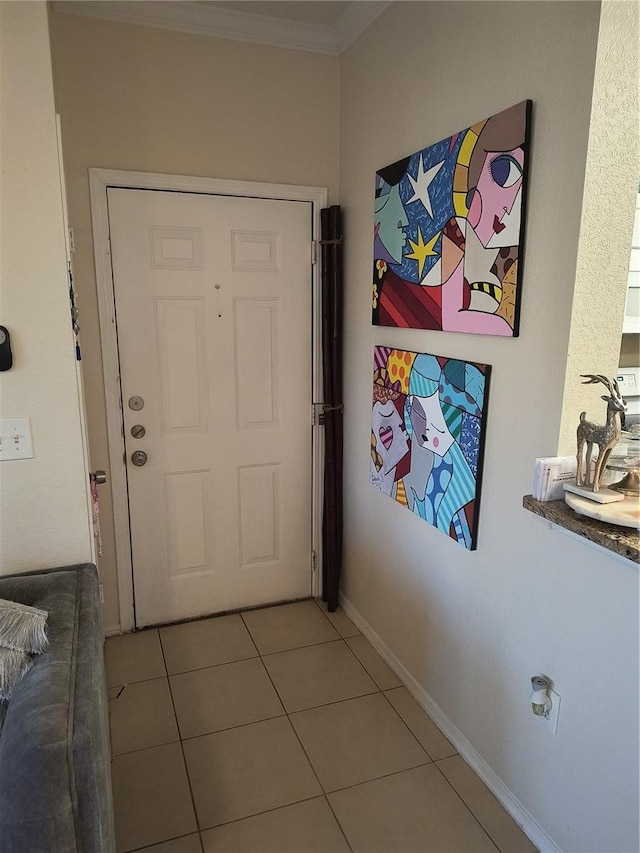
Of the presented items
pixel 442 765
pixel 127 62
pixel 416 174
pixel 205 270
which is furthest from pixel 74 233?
pixel 442 765

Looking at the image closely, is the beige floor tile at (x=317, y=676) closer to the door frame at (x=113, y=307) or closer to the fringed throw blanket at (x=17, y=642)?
the door frame at (x=113, y=307)

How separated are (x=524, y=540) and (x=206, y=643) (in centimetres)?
160

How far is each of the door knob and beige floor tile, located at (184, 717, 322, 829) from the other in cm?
113

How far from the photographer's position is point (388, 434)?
2.31 metres

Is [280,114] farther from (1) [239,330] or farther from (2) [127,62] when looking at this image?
(1) [239,330]

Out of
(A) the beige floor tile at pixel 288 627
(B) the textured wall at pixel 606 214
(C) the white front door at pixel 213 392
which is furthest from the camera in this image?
(A) the beige floor tile at pixel 288 627

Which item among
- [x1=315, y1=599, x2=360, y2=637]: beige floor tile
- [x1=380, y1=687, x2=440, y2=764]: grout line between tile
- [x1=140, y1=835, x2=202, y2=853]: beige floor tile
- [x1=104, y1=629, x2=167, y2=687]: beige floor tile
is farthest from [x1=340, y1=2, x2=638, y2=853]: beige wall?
[x1=104, y1=629, x2=167, y2=687]: beige floor tile

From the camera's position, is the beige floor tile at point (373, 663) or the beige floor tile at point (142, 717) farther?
the beige floor tile at point (373, 663)

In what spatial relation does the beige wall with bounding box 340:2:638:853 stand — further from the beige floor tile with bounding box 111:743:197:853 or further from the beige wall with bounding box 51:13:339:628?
the beige floor tile with bounding box 111:743:197:853

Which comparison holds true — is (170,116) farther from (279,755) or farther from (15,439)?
(279,755)

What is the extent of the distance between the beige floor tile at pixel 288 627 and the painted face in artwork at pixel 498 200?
187 centimetres

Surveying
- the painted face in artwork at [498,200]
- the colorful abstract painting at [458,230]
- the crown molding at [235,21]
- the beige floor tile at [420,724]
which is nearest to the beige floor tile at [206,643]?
the beige floor tile at [420,724]

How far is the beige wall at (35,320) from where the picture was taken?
A: 1448mm

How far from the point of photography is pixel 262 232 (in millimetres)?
2584
